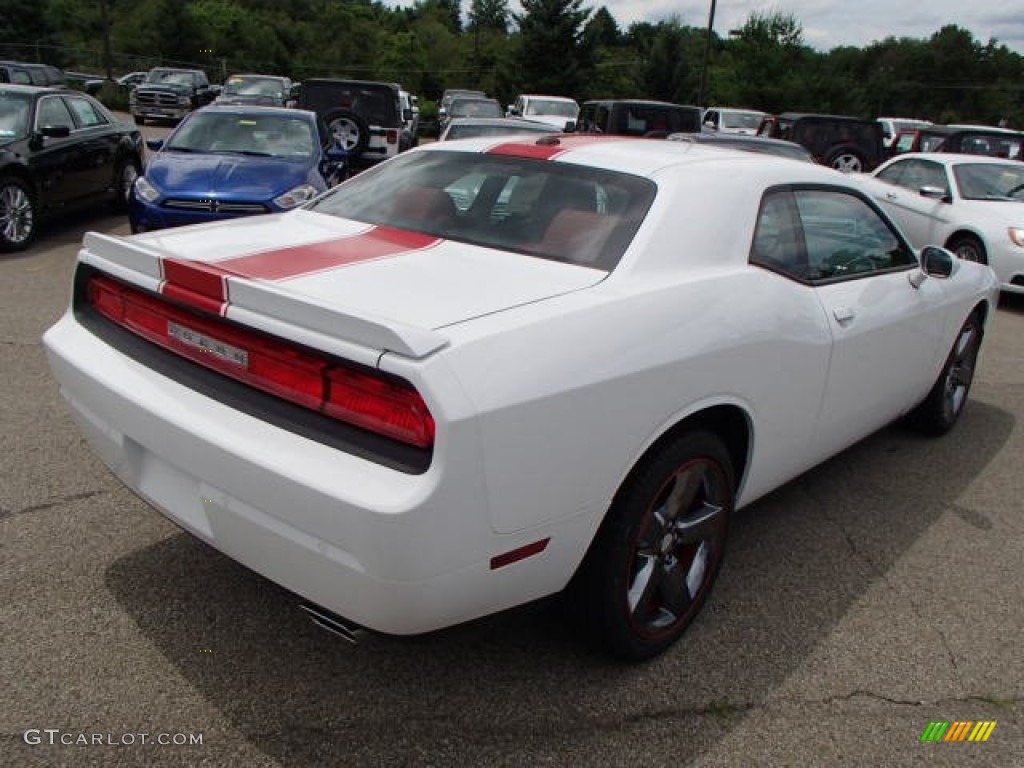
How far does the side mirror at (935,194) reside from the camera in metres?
9.29

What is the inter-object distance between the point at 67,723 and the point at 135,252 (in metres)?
1.32

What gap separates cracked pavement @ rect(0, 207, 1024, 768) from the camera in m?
2.32

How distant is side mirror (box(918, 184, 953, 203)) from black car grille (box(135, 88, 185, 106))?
74.7ft

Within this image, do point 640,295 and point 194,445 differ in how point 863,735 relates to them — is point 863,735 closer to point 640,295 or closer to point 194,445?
point 640,295

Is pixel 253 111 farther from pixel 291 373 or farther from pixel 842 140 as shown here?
pixel 842 140

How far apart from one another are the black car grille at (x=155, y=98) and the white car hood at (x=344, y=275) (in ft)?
84.3

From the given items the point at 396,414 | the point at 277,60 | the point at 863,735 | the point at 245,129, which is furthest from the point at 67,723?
the point at 277,60

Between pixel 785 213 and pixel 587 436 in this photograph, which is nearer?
pixel 587 436

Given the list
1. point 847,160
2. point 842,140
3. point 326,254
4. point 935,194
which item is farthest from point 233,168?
point 847,160

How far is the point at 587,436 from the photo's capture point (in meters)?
2.19

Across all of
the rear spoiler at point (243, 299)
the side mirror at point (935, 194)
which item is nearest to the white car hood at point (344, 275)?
the rear spoiler at point (243, 299)

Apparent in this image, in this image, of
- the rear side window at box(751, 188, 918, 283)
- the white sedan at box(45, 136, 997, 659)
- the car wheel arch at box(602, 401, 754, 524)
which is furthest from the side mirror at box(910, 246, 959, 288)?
the car wheel arch at box(602, 401, 754, 524)

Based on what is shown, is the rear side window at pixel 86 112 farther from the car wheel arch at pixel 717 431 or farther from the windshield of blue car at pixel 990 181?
the windshield of blue car at pixel 990 181

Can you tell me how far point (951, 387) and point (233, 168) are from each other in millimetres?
6249
